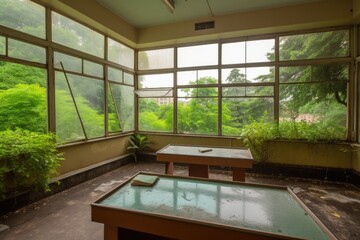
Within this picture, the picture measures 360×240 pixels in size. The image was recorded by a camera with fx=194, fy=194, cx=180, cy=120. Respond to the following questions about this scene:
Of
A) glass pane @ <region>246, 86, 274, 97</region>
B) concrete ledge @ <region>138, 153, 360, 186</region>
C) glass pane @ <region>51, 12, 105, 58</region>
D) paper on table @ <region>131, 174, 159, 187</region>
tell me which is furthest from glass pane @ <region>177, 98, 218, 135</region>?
paper on table @ <region>131, 174, 159, 187</region>

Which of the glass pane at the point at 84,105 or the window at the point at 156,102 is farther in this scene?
the window at the point at 156,102

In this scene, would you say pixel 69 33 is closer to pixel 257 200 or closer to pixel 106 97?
pixel 106 97

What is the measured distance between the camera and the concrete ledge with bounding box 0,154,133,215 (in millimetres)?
2816

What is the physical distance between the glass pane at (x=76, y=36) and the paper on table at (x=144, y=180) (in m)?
3.22

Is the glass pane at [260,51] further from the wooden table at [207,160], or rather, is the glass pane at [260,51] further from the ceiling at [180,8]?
the wooden table at [207,160]

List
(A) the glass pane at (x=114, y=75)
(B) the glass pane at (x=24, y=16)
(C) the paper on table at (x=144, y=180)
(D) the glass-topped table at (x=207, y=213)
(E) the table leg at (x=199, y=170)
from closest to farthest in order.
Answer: (D) the glass-topped table at (x=207, y=213), (C) the paper on table at (x=144, y=180), (B) the glass pane at (x=24, y=16), (E) the table leg at (x=199, y=170), (A) the glass pane at (x=114, y=75)

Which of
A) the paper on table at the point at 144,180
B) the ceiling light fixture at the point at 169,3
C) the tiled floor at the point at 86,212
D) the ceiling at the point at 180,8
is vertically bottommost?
the tiled floor at the point at 86,212

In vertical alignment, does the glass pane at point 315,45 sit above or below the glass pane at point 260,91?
above

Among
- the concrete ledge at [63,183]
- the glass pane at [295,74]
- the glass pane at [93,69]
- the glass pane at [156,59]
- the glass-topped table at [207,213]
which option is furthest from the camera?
the glass pane at [156,59]

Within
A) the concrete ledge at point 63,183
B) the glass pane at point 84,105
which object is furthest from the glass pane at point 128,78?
the concrete ledge at point 63,183

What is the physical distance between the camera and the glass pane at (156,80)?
5875mm

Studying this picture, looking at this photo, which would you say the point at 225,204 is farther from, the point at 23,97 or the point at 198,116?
the point at 198,116

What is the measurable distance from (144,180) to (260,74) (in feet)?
13.8

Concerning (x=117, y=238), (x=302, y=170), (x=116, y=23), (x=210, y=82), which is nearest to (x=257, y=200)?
(x=117, y=238)
